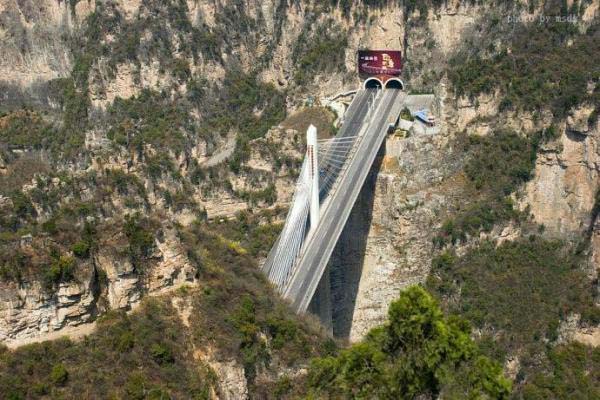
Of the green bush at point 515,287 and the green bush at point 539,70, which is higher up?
the green bush at point 539,70

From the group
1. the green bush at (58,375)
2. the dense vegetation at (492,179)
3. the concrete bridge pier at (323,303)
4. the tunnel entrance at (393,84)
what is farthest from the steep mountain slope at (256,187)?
the concrete bridge pier at (323,303)

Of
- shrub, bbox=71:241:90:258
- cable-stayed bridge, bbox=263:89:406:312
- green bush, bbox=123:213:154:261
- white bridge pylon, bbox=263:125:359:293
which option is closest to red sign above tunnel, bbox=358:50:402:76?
cable-stayed bridge, bbox=263:89:406:312

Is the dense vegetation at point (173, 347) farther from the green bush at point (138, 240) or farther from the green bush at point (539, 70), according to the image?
the green bush at point (539, 70)

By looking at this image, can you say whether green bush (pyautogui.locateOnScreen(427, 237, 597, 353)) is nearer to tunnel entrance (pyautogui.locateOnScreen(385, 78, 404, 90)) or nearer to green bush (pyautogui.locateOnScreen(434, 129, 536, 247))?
green bush (pyautogui.locateOnScreen(434, 129, 536, 247))

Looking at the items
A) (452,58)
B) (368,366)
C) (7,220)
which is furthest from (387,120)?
(368,366)

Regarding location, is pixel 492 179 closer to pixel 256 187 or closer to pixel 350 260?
pixel 350 260

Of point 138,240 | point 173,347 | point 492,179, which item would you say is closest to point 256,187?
point 492,179
